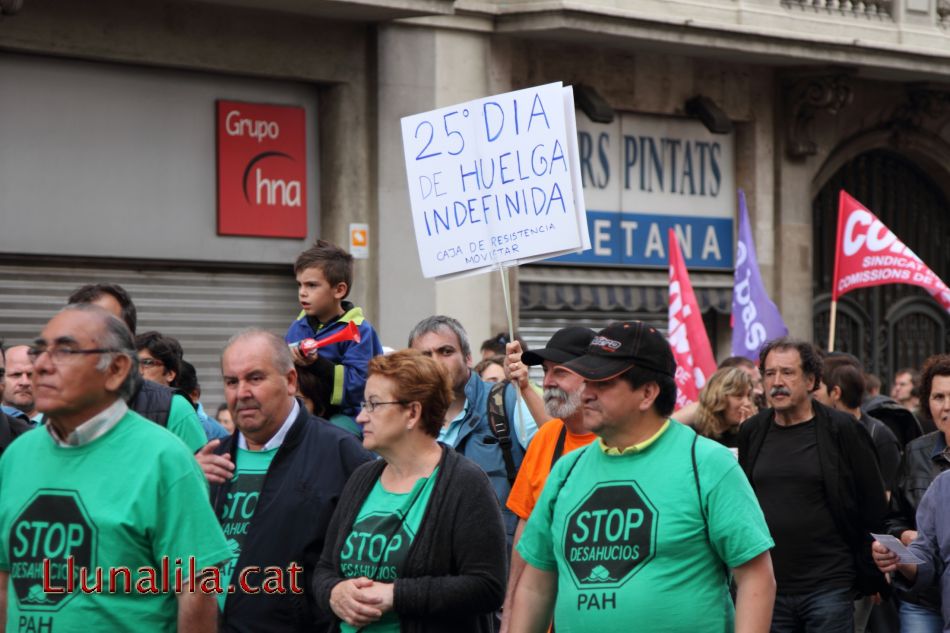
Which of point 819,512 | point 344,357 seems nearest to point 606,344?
point 344,357

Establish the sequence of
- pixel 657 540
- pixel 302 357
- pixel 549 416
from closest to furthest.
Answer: pixel 657 540 < pixel 549 416 < pixel 302 357

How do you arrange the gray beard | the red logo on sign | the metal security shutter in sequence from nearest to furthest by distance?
the gray beard → the metal security shutter → the red logo on sign

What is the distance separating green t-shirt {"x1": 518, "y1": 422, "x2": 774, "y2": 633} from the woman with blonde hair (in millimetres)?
4343

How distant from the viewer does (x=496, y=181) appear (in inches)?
343

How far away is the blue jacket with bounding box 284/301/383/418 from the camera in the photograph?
296 inches

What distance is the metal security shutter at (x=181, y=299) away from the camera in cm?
1386

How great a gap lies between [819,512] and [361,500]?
10.1 feet

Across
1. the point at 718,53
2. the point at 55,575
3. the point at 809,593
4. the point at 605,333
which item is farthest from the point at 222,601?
the point at 718,53

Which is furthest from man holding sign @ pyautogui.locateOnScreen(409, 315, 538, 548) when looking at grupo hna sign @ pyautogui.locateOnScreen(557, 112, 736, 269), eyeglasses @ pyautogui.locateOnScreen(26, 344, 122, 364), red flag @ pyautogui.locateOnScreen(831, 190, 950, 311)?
grupo hna sign @ pyautogui.locateOnScreen(557, 112, 736, 269)

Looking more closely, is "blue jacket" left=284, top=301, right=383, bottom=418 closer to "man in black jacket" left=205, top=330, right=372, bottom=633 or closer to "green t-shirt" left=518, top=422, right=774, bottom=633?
"man in black jacket" left=205, top=330, right=372, bottom=633

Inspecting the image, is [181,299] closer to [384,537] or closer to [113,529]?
[384,537]

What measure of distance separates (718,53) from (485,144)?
10030 mm

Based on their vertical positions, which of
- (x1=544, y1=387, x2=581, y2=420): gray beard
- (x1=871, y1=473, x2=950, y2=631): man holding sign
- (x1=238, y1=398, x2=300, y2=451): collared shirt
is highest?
(x1=544, y1=387, x2=581, y2=420): gray beard

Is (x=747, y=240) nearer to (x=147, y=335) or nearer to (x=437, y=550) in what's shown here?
(x=147, y=335)
